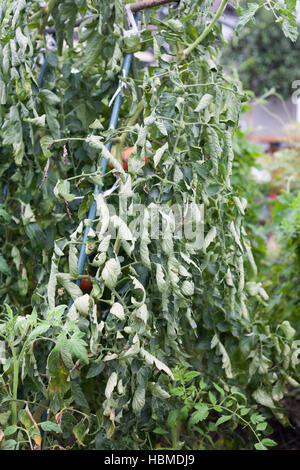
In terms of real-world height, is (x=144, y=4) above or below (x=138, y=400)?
above

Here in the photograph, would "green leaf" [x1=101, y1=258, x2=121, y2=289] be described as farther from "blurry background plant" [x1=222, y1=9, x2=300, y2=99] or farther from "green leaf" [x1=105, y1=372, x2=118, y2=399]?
"blurry background plant" [x1=222, y1=9, x2=300, y2=99]

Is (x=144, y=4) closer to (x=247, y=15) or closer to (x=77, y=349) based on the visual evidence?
(x=247, y=15)

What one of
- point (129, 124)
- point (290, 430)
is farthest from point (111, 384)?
point (290, 430)

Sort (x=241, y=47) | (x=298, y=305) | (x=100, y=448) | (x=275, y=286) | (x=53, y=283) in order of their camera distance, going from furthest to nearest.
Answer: (x=241, y=47) → (x=275, y=286) → (x=298, y=305) → (x=100, y=448) → (x=53, y=283)

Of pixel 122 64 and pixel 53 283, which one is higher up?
pixel 122 64

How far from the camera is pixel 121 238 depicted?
0.90 meters

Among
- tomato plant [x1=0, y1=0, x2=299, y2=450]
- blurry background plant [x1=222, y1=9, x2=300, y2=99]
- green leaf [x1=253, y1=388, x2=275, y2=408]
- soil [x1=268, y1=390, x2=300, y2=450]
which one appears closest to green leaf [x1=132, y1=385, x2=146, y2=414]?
tomato plant [x1=0, y1=0, x2=299, y2=450]

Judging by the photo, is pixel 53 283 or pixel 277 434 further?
pixel 277 434

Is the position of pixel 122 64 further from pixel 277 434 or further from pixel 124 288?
pixel 277 434

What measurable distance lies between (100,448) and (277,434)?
0.94m

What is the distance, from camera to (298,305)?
173cm

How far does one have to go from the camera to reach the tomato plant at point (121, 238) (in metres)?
0.93

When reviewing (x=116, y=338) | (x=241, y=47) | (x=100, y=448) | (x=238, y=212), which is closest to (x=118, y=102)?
(x=238, y=212)

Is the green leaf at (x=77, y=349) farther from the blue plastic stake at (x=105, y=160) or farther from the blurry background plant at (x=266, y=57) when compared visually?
the blurry background plant at (x=266, y=57)
